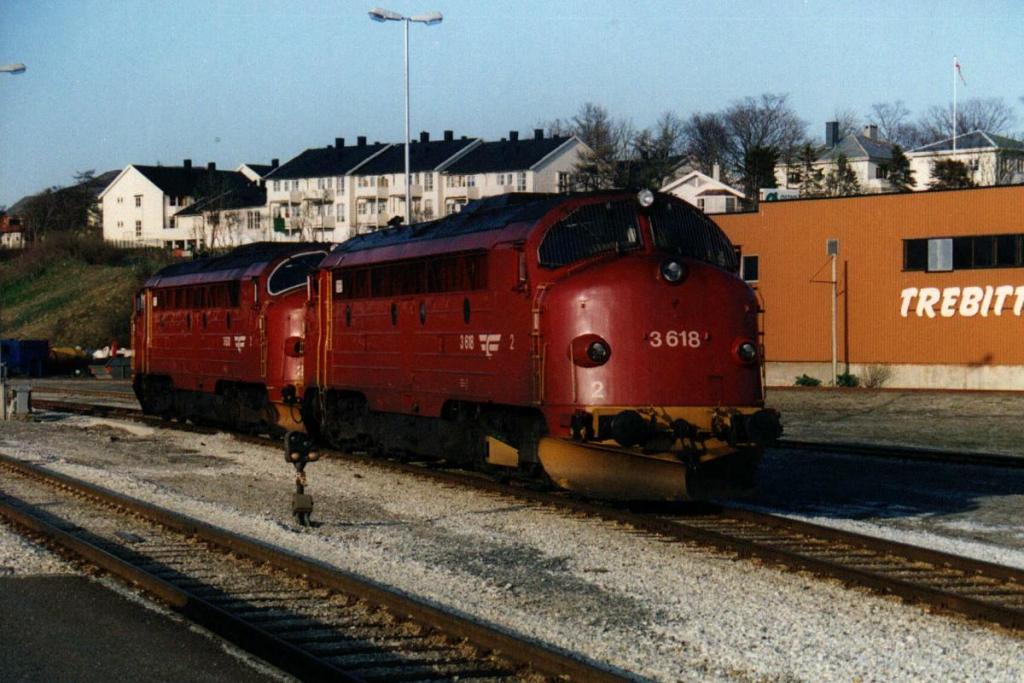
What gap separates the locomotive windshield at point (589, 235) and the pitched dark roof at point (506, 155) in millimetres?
88373

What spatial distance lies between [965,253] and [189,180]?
10540 cm

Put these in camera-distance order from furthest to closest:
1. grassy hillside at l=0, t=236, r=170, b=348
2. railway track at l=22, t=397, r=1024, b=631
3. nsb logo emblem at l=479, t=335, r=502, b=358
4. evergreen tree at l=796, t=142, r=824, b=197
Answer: evergreen tree at l=796, t=142, r=824, b=197, grassy hillside at l=0, t=236, r=170, b=348, nsb logo emblem at l=479, t=335, r=502, b=358, railway track at l=22, t=397, r=1024, b=631

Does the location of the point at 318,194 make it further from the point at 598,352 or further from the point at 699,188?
the point at 598,352

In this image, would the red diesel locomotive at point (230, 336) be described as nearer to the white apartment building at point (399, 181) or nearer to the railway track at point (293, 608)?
the railway track at point (293, 608)

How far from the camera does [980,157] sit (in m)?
96.9

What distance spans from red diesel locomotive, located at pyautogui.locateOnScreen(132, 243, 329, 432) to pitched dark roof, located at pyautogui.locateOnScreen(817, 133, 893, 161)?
282 feet

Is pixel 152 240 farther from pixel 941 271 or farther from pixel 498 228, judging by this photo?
pixel 498 228

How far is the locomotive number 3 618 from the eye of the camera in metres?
14.1

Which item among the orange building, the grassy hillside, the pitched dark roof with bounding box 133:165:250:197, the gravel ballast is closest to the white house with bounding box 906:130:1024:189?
the orange building

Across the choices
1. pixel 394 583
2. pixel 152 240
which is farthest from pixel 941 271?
pixel 152 240

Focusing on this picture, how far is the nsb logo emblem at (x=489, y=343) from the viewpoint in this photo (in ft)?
51.2

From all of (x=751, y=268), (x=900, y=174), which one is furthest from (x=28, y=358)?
(x=900, y=174)

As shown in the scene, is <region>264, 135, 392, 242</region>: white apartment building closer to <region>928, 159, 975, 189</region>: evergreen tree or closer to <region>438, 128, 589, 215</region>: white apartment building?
<region>438, 128, 589, 215</region>: white apartment building

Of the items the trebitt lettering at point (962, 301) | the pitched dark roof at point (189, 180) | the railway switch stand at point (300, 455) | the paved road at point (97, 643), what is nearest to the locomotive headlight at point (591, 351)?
the railway switch stand at point (300, 455)
